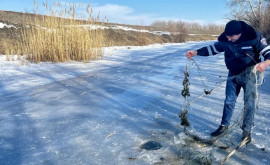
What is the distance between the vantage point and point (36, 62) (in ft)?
24.2

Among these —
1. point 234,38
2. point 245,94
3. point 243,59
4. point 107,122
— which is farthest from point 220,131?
point 107,122

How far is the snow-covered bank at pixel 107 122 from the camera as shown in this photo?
2.05 metres

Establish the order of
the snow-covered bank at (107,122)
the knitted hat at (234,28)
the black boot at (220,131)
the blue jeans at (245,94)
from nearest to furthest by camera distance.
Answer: the snow-covered bank at (107,122) → the knitted hat at (234,28) → the blue jeans at (245,94) → the black boot at (220,131)

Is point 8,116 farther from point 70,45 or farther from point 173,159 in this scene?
point 70,45

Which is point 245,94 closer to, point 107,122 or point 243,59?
point 243,59

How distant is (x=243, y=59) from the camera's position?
7.52 ft

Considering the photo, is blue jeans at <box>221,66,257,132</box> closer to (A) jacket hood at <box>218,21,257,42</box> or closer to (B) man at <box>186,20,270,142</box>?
(B) man at <box>186,20,270,142</box>

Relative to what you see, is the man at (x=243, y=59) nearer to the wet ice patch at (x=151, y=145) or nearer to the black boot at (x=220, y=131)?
the black boot at (x=220, y=131)

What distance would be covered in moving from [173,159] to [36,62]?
657 centimetres

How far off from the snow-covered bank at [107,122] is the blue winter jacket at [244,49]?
1.32 ft

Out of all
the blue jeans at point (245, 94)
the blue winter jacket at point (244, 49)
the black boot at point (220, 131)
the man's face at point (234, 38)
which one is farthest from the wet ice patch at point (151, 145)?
the man's face at point (234, 38)

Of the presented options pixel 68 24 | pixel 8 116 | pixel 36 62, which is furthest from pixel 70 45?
pixel 8 116

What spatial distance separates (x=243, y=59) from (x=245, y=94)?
37 centimetres

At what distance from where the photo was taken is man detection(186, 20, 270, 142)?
2.18 metres
